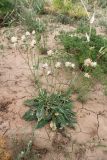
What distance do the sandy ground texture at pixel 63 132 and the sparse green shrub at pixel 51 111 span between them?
0.08 metres

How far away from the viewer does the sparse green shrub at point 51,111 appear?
3982 mm

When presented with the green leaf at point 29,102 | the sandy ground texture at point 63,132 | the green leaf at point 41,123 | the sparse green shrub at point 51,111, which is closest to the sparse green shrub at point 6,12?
the sandy ground texture at point 63,132

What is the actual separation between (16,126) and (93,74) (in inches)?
56.5

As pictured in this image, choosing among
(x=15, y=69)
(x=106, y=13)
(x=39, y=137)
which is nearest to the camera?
(x=39, y=137)

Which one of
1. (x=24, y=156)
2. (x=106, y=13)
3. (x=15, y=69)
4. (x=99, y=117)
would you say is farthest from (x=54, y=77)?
(x=106, y=13)

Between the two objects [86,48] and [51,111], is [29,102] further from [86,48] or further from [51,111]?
[86,48]

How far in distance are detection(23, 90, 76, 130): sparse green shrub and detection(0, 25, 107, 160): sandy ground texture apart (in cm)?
8

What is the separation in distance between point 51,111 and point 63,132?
0.90 ft

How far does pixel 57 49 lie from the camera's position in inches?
220

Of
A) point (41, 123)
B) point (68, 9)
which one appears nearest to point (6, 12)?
point (68, 9)

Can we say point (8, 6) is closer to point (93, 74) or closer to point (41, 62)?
point (41, 62)

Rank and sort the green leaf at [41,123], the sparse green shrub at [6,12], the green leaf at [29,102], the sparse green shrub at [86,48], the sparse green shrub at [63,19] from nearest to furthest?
the green leaf at [41,123] → the green leaf at [29,102] → the sparse green shrub at [86,48] → the sparse green shrub at [6,12] → the sparse green shrub at [63,19]

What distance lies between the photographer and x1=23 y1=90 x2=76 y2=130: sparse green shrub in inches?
157

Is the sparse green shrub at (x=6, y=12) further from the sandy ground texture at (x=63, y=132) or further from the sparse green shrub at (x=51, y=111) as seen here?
the sparse green shrub at (x=51, y=111)
